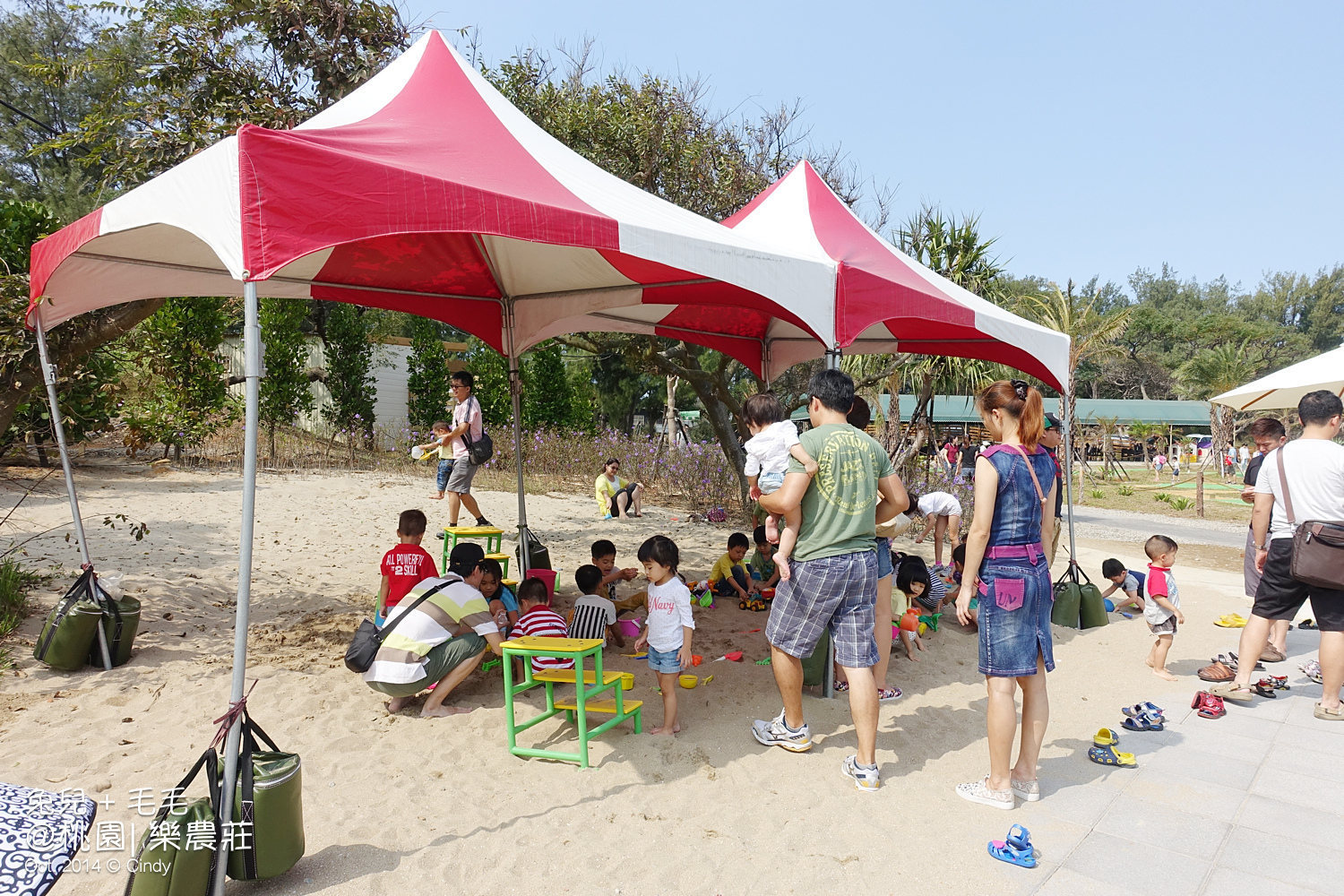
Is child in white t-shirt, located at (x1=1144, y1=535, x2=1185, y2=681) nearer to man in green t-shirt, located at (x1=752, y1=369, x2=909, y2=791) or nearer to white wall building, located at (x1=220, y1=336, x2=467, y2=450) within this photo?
man in green t-shirt, located at (x1=752, y1=369, x2=909, y2=791)

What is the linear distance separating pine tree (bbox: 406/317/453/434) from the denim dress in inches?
593

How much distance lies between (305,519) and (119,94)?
4.70m

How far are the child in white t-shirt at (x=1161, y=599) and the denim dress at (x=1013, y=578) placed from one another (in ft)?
8.03

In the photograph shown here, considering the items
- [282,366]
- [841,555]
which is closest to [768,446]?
[841,555]

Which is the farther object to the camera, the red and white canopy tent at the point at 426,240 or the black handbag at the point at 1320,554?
the black handbag at the point at 1320,554

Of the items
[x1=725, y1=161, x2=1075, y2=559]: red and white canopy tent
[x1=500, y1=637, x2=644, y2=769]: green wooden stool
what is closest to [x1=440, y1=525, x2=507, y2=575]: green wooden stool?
[x1=500, y1=637, x2=644, y2=769]: green wooden stool

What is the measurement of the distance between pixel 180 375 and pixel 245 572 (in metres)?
4.12

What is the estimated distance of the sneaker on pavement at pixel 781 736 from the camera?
3.70 meters

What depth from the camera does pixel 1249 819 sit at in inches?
124

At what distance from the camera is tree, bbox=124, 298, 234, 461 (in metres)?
5.31

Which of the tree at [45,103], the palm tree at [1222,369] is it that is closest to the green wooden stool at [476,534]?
the tree at [45,103]

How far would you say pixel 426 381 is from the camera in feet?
55.2

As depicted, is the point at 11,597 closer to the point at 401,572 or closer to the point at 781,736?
the point at 401,572

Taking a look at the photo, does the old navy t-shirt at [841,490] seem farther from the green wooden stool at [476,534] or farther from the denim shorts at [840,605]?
the green wooden stool at [476,534]
